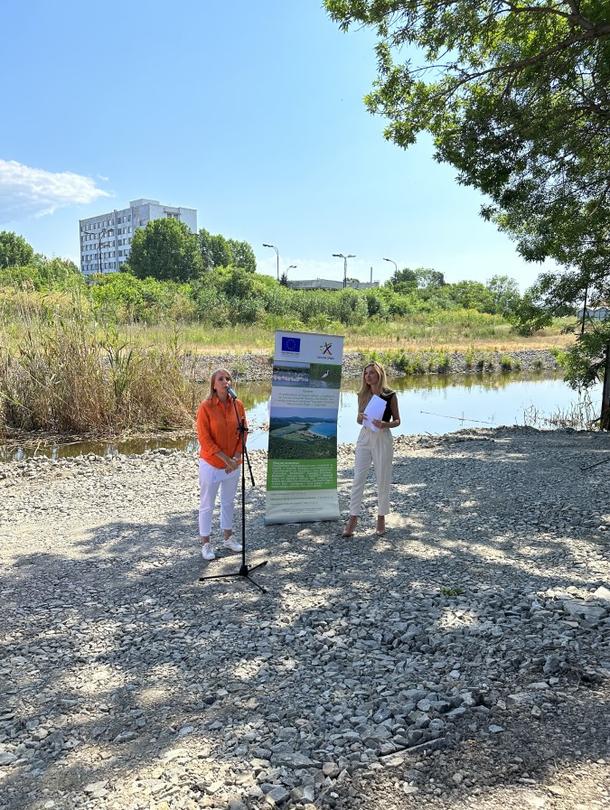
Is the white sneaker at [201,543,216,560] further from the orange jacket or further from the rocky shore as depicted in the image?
the rocky shore

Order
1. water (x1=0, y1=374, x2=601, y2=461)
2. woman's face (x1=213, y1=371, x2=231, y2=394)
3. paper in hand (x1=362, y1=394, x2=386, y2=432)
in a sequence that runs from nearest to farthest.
Result: woman's face (x1=213, y1=371, x2=231, y2=394) < paper in hand (x1=362, y1=394, x2=386, y2=432) < water (x1=0, y1=374, x2=601, y2=461)

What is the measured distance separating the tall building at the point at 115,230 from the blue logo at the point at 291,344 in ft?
470

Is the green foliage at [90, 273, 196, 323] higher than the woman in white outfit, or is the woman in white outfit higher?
the green foliage at [90, 273, 196, 323]

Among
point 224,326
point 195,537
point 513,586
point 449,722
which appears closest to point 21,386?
point 195,537

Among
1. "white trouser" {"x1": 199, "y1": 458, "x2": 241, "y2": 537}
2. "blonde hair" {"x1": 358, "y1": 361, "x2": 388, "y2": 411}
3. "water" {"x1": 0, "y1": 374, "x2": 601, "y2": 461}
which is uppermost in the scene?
"blonde hair" {"x1": 358, "y1": 361, "x2": 388, "y2": 411}

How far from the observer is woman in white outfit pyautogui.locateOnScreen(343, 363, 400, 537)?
6.79 meters

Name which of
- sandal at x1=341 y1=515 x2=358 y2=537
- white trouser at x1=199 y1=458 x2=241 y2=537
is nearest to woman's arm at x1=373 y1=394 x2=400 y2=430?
sandal at x1=341 y1=515 x2=358 y2=537

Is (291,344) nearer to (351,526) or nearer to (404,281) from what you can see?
(351,526)

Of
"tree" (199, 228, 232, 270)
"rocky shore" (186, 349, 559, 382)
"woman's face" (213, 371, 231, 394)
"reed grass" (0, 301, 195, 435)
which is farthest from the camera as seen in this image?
"tree" (199, 228, 232, 270)

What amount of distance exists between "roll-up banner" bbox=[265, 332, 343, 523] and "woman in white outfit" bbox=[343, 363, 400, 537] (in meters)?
0.48

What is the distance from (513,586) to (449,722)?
91.5 inches

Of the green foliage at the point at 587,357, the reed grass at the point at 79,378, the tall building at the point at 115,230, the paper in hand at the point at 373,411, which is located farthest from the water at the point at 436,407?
the tall building at the point at 115,230

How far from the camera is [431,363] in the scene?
125 ft

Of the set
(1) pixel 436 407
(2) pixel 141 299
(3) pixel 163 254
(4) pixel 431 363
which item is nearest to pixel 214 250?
(3) pixel 163 254
